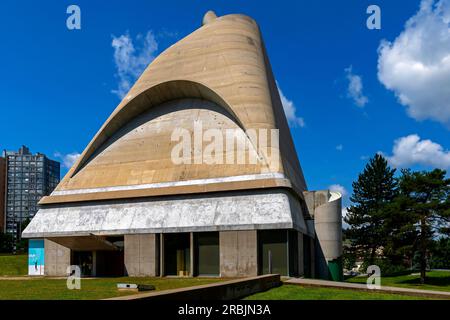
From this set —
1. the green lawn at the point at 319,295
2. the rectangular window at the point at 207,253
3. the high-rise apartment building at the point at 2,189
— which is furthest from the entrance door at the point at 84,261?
the high-rise apartment building at the point at 2,189

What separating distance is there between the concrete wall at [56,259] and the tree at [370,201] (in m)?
37.0

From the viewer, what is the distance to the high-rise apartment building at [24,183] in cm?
11584

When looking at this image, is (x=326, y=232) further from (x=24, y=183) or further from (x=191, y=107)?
(x=24, y=183)

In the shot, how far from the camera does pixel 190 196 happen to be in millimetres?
27859

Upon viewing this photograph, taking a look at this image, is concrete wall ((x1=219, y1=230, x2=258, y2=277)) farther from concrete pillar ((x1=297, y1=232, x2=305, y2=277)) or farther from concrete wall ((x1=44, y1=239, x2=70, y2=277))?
concrete wall ((x1=44, y1=239, x2=70, y2=277))

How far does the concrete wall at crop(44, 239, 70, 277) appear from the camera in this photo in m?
29.7

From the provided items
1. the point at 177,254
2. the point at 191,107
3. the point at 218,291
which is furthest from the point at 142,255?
the point at 218,291

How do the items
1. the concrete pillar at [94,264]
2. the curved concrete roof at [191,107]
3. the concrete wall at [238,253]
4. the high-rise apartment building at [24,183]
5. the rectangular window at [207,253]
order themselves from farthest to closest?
1. the high-rise apartment building at [24,183]
2. the curved concrete roof at [191,107]
3. the concrete pillar at [94,264]
4. the rectangular window at [207,253]
5. the concrete wall at [238,253]

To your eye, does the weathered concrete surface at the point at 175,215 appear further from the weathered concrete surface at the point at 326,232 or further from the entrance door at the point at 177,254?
the weathered concrete surface at the point at 326,232

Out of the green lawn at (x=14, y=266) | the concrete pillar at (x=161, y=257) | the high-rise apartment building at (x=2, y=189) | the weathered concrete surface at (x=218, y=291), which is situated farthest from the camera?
the high-rise apartment building at (x=2, y=189)

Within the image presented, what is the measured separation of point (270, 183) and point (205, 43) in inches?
600

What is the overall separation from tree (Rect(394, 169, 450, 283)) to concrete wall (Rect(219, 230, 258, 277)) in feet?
60.5

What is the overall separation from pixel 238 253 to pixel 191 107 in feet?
42.7
